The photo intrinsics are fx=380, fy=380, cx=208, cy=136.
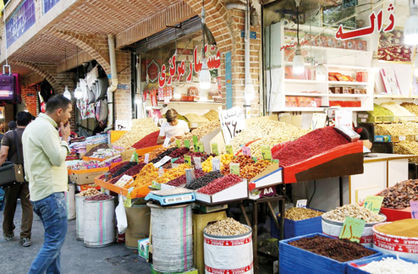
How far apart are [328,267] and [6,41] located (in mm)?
13019

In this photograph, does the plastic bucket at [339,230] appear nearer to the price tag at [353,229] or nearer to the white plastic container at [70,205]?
the price tag at [353,229]

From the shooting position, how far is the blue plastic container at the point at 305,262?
2318mm

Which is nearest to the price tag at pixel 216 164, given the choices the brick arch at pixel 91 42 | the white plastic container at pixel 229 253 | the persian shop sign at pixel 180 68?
the white plastic container at pixel 229 253

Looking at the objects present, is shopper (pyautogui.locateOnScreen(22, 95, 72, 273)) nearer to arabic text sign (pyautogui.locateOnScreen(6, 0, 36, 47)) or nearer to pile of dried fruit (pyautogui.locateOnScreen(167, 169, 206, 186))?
pile of dried fruit (pyautogui.locateOnScreen(167, 169, 206, 186))

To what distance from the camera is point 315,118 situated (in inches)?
202

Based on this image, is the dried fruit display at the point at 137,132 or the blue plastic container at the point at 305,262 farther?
the dried fruit display at the point at 137,132

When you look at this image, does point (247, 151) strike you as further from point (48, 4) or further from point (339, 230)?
point (48, 4)

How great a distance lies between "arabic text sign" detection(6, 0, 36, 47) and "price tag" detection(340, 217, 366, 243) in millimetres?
9294

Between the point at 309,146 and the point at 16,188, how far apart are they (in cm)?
389

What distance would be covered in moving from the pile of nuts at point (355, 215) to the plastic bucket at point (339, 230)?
5cm

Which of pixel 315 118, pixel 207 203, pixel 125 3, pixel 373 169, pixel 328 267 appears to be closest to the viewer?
pixel 328 267

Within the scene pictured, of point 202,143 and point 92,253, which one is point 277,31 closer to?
point 202,143

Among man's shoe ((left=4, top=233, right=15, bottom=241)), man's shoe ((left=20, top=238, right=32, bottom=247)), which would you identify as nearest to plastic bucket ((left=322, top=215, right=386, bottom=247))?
man's shoe ((left=20, top=238, right=32, bottom=247))

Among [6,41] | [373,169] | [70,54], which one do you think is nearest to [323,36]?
[373,169]
